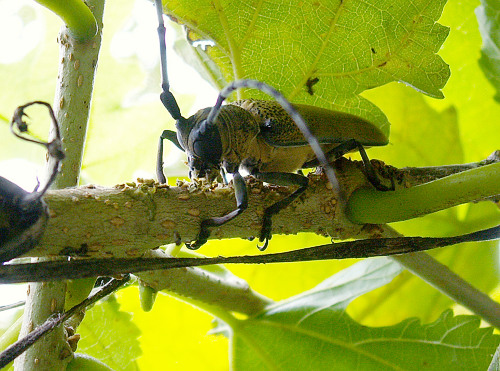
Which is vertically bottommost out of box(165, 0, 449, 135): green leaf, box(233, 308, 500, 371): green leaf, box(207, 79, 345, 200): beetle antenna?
box(233, 308, 500, 371): green leaf

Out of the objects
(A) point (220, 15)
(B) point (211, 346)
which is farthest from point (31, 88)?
(B) point (211, 346)

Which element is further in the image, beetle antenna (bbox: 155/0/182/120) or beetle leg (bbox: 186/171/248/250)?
beetle antenna (bbox: 155/0/182/120)

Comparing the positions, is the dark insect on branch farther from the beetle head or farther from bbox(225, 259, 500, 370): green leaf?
bbox(225, 259, 500, 370): green leaf

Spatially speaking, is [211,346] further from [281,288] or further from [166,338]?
[281,288]

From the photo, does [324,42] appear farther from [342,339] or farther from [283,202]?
[342,339]

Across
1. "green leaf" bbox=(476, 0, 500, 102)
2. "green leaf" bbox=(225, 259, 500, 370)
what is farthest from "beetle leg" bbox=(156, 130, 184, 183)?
"green leaf" bbox=(476, 0, 500, 102)

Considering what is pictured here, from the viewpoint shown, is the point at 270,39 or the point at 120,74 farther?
the point at 120,74
